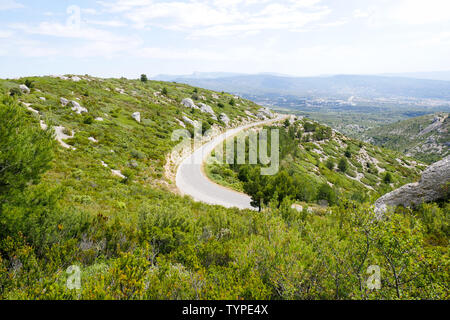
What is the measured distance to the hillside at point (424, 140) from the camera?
14100 centimetres

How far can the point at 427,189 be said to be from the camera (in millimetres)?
14203

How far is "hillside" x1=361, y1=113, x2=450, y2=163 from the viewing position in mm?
141000

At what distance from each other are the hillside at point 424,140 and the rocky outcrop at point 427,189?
14644 centimetres

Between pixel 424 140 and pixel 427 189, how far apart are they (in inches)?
7638

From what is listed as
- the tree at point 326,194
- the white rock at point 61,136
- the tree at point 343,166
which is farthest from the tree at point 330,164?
the white rock at point 61,136

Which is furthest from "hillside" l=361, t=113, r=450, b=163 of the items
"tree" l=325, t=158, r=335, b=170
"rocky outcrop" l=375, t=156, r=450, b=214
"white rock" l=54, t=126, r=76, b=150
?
"white rock" l=54, t=126, r=76, b=150

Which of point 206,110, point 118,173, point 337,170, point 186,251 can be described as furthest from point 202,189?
point 206,110

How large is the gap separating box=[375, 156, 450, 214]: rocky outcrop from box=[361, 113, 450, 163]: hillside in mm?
146443

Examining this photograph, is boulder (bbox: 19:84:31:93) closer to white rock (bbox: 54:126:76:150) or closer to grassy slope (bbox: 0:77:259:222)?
grassy slope (bbox: 0:77:259:222)

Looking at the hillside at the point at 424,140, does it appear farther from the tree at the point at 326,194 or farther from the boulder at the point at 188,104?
the tree at the point at 326,194
